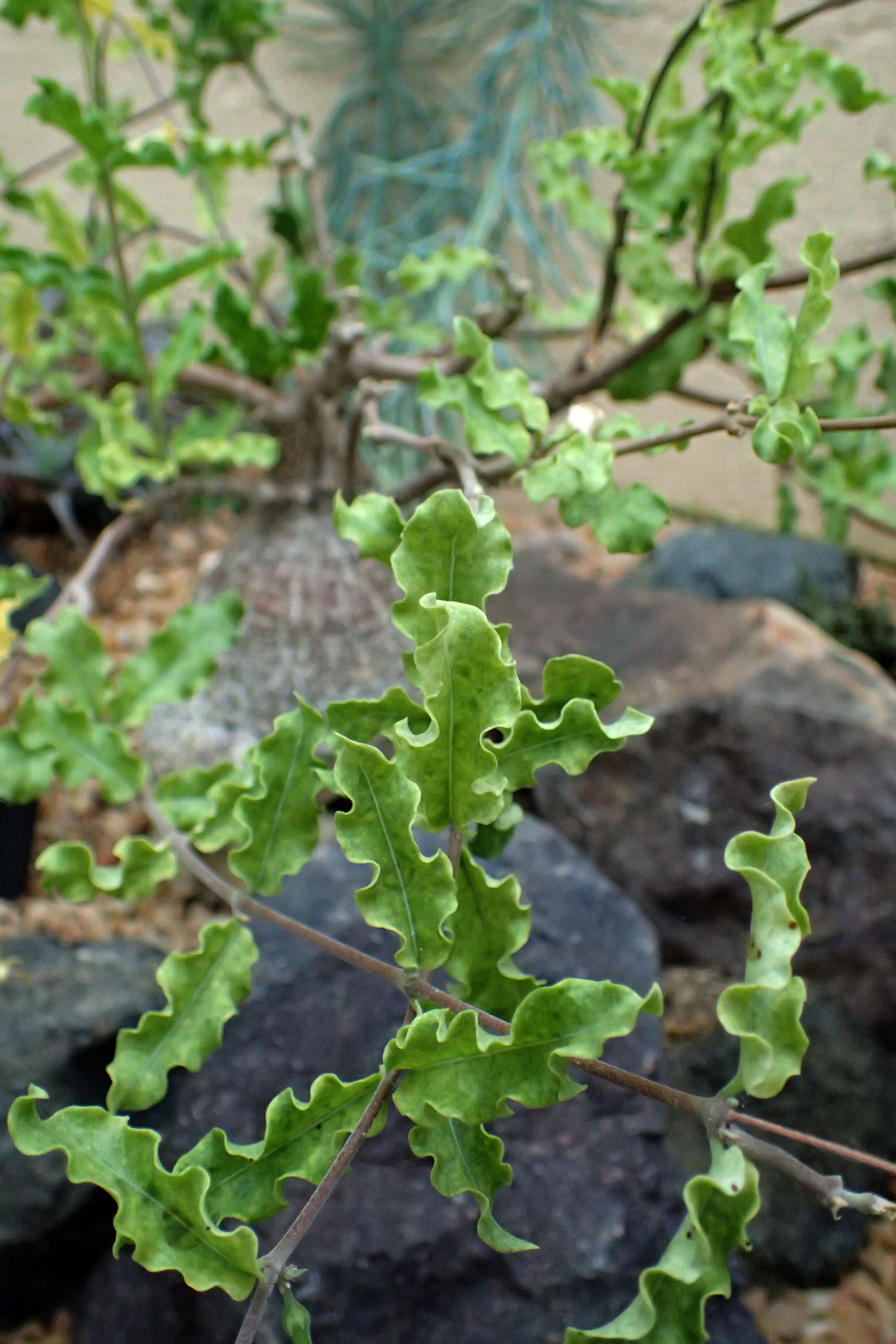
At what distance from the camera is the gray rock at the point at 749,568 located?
188cm

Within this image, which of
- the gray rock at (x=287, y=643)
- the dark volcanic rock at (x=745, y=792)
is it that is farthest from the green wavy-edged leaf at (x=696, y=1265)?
the gray rock at (x=287, y=643)

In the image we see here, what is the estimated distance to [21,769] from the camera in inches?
33.9

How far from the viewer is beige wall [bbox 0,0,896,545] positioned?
5.76 ft

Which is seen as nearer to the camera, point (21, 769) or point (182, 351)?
point (21, 769)

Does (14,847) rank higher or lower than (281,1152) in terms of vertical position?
lower

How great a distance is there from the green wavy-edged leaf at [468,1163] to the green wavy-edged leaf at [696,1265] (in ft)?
0.26

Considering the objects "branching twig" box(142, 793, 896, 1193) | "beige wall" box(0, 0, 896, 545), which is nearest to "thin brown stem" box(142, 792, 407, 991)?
"branching twig" box(142, 793, 896, 1193)

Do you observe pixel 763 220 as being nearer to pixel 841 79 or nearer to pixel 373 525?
pixel 841 79

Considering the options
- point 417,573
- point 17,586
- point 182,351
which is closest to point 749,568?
point 182,351

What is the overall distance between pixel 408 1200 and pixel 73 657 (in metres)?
0.57

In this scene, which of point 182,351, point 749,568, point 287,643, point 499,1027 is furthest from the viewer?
point 749,568

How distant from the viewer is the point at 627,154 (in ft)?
3.25

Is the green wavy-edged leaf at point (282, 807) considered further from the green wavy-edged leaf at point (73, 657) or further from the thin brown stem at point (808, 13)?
the thin brown stem at point (808, 13)

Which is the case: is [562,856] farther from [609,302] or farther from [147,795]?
[609,302]
